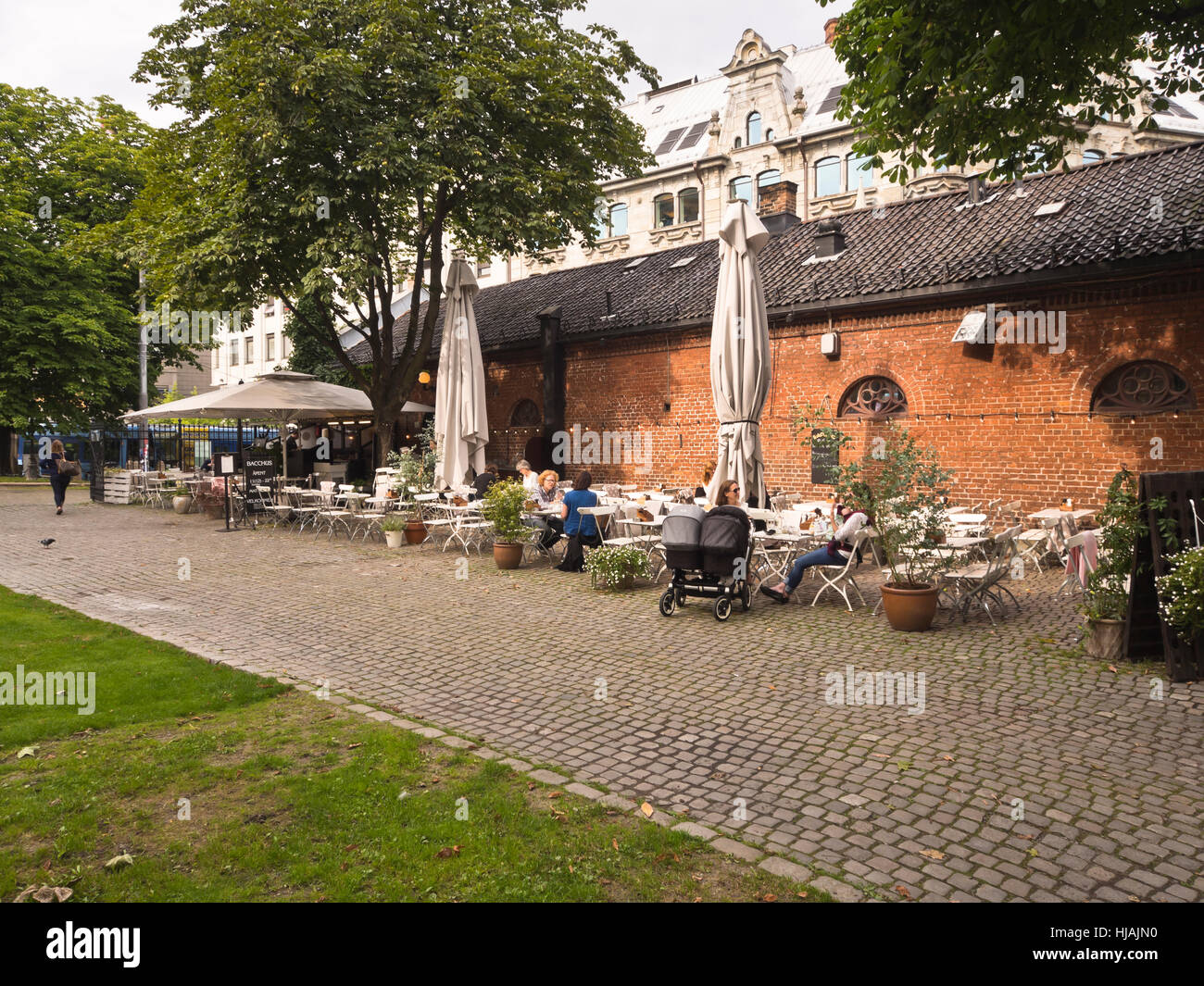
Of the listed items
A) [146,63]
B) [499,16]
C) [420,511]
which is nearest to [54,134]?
[146,63]

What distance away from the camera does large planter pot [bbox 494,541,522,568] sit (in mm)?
11758

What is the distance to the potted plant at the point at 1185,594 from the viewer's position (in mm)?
5816

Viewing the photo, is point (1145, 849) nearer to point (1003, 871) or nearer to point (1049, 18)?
point (1003, 871)

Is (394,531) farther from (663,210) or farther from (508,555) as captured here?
(663,210)

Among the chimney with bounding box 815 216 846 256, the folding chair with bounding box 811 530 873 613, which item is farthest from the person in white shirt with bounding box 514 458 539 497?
the chimney with bounding box 815 216 846 256

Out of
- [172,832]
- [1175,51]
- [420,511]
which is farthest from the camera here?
[420,511]

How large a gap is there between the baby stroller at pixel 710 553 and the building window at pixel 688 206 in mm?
35796

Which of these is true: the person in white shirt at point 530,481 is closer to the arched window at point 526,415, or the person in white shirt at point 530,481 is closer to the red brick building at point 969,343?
the red brick building at point 969,343

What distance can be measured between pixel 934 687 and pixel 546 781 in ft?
10.9

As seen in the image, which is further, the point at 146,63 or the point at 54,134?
the point at 54,134

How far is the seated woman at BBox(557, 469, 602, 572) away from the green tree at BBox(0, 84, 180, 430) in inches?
893

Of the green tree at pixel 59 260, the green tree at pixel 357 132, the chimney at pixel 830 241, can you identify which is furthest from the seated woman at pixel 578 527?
the green tree at pixel 59 260
